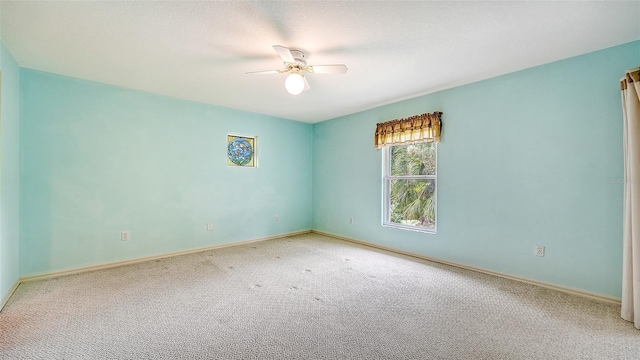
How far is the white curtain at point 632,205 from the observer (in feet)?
6.64

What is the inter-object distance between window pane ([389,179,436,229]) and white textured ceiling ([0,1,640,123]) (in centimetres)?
148

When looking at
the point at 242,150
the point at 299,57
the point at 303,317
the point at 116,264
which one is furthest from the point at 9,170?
the point at 303,317

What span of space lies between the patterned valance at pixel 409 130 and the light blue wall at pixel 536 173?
0.13m

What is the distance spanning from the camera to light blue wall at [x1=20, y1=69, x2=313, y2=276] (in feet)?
9.89

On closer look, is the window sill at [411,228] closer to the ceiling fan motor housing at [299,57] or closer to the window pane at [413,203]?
the window pane at [413,203]

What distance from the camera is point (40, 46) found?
244 centimetres

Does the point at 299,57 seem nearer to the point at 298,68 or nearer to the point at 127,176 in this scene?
the point at 298,68

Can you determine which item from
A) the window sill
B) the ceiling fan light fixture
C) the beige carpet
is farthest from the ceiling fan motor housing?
the window sill

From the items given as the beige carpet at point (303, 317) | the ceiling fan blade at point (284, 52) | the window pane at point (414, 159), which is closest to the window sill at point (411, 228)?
the beige carpet at point (303, 317)

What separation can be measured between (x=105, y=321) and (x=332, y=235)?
12.1ft

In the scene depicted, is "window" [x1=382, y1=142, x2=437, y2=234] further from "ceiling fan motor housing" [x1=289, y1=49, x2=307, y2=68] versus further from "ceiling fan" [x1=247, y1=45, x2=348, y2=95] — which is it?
"ceiling fan motor housing" [x1=289, y1=49, x2=307, y2=68]

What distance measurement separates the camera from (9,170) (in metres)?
2.56

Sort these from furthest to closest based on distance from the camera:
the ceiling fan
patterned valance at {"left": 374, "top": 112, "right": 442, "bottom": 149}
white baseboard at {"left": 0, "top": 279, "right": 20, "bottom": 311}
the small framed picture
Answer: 1. the small framed picture
2. patterned valance at {"left": 374, "top": 112, "right": 442, "bottom": 149}
3. the ceiling fan
4. white baseboard at {"left": 0, "top": 279, "right": 20, "bottom": 311}

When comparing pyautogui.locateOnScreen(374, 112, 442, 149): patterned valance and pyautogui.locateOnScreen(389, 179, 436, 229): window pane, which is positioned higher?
pyautogui.locateOnScreen(374, 112, 442, 149): patterned valance
